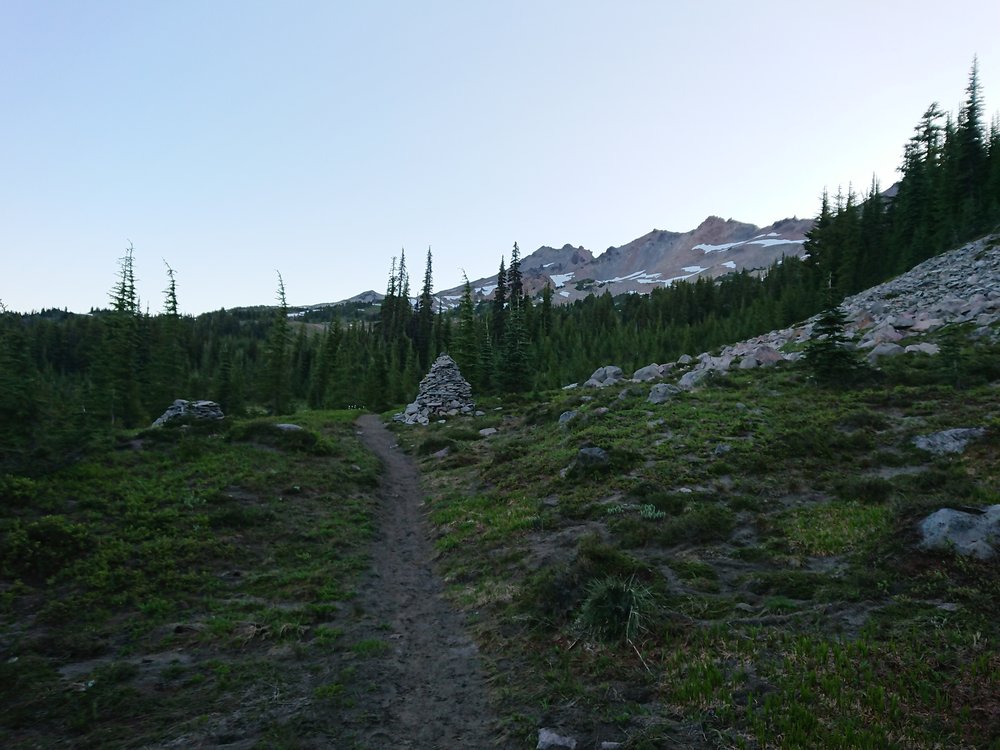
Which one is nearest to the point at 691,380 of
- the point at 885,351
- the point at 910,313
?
the point at 885,351

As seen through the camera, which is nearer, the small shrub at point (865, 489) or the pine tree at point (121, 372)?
the small shrub at point (865, 489)

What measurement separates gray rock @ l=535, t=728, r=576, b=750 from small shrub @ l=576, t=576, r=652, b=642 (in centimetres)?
235

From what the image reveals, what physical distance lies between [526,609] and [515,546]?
392 centimetres

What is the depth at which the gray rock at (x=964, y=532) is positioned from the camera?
824cm

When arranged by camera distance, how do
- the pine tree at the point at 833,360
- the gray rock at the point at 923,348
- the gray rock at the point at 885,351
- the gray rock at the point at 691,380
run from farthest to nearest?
1. the gray rock at the point at 691,380
2. the gray rock at the point at 885,351
3. the gray rock at the point at 923,348
4. the pine tree at the point at 833,360

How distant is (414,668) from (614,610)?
394cm

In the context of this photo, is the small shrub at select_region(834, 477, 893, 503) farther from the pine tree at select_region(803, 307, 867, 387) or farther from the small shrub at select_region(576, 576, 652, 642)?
the pine tree at select_region(803, 307, 867, 387)

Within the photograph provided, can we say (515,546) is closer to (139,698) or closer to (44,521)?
(139,698)

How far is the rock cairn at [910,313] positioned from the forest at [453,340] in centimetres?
644

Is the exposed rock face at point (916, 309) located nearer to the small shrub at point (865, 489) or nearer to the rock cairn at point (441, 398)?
the small shrub at point (865, 489)

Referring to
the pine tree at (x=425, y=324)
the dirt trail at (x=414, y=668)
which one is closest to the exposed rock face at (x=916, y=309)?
the dirt trail at (x=414, y=668)

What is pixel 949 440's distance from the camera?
1566cm

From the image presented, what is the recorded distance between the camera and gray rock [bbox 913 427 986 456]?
15.1 meters

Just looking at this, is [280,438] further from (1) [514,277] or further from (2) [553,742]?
(1) [514,277]
